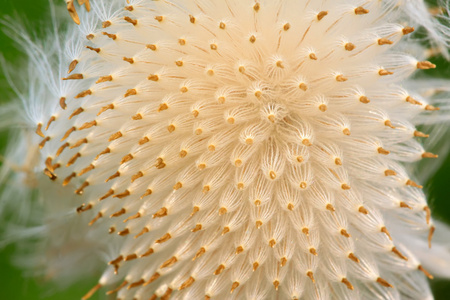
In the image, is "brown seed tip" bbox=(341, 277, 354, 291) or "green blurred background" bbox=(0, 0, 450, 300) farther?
"green blurred background" bbox=(0, 0, 450, 300)

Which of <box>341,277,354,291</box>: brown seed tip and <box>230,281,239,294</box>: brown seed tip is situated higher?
<box>230,281,239,294</box>: brown seed tip

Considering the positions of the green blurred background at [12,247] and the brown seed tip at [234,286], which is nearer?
the brown seed tip at [234,286]

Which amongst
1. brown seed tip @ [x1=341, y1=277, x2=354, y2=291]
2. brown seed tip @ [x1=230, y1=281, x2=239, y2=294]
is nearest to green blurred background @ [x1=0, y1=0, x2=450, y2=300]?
brown seed tip @ [x1=341, y1=277, x2=354, y2=291]

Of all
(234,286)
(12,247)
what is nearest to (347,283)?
(234,286)

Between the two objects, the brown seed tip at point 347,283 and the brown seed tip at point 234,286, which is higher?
the brown seed tip at point 234,286

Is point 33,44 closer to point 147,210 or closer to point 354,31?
point 147,210

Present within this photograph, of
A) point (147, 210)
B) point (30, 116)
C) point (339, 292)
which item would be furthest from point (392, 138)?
point (30, 116)

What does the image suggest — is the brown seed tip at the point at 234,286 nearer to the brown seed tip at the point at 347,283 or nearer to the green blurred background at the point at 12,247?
the brown seed tip at the point at 347,283

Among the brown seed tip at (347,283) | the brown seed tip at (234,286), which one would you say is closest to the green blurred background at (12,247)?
the brown seed tip at (347,283)

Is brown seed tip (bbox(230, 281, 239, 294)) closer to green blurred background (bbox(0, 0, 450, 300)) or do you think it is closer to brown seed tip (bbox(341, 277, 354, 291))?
brown seed tip (bbox(341, 277, 354, 291))
